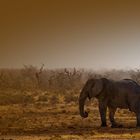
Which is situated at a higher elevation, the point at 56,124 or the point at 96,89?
the point at 96,89

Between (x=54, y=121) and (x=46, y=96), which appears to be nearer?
(x=54, y=121)

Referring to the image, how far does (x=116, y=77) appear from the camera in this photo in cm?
1384

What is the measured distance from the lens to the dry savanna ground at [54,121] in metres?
9.73

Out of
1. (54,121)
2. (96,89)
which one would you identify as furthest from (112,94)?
(54,121)

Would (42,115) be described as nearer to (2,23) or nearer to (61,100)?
(61,100)

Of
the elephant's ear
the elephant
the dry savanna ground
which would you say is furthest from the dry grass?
the elephant's ear

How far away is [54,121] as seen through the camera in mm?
11992

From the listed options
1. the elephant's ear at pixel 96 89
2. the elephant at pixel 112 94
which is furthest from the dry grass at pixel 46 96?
the elephant's ear at pixel 96 89

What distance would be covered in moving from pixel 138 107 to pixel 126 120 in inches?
44.8

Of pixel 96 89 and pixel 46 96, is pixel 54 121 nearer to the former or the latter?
pixel 96 89

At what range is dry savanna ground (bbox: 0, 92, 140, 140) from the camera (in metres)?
9.73

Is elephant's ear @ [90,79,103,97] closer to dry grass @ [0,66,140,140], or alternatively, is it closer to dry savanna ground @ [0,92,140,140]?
dry savanna ground @ [0,92,140,140]

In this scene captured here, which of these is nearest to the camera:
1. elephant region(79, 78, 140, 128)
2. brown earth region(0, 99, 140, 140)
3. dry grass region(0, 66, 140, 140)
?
brown earth region(0, 99, 140, 140)

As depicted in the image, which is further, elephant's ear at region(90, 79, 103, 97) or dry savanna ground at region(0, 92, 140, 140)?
elephant's ear at region(90, 79, 103, 97)
